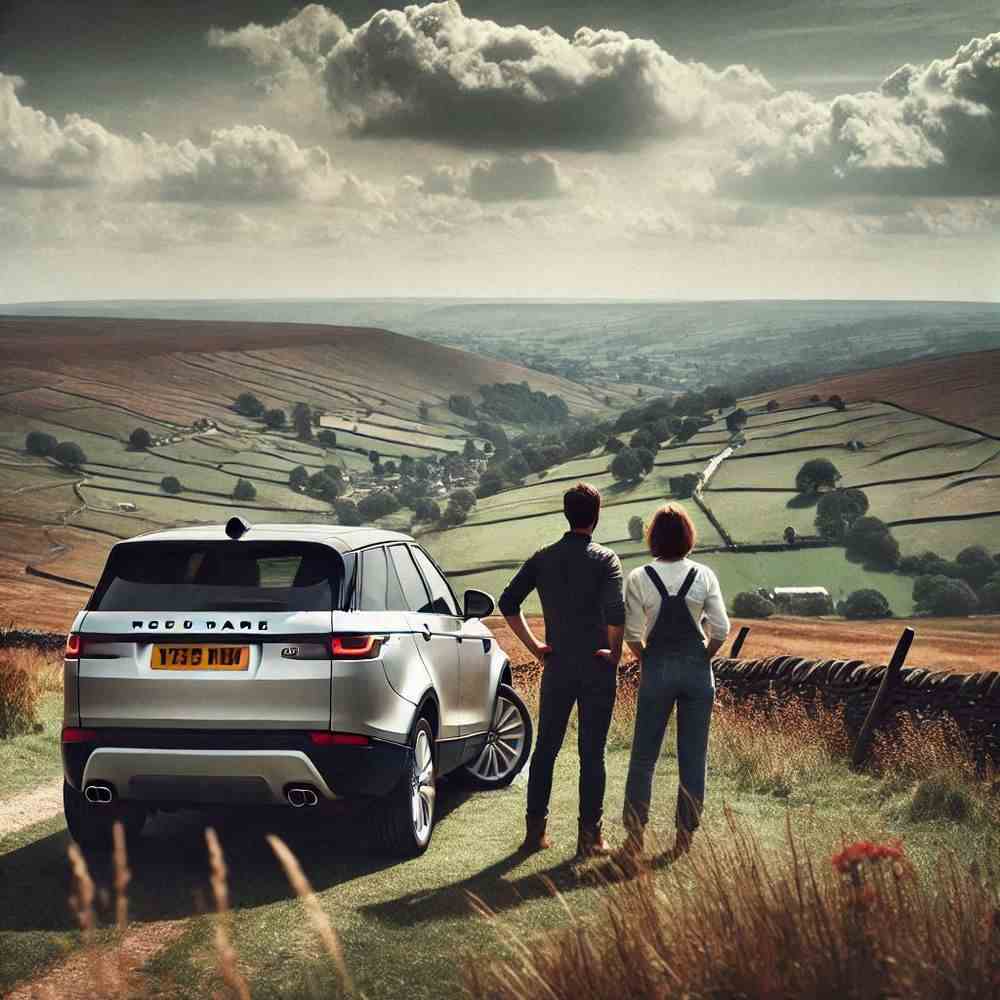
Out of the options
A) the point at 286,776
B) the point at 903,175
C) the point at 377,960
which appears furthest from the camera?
the point at 903,175

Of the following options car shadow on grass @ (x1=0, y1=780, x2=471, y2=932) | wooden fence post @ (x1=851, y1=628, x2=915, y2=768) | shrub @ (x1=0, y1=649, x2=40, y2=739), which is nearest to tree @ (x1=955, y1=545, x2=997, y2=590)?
wooden fence post @ (x1=851, y1=628, x2=915, y2=768)

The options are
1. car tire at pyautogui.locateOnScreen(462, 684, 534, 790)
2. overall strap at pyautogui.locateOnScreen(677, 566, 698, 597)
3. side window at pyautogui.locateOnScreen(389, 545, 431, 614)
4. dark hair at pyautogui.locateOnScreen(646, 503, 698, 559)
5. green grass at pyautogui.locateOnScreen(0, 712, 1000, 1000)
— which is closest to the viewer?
green grass at pyautogui.locateOnScreen(0, 712, 1000, 1000)

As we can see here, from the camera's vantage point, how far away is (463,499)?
114 metres

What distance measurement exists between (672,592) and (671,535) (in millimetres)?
311

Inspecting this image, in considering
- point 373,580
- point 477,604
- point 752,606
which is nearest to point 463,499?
point 752,606

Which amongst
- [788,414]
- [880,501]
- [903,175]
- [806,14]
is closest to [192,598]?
[880,501]

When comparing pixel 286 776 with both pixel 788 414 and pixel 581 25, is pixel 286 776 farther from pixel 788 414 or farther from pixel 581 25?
pixel 581 25

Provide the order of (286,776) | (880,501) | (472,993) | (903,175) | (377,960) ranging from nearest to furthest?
(472,993), (377,960), (286,776), (880,501), (903,175)

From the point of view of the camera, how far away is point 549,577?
7.89 m

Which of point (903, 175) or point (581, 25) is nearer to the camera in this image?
point (581, 25)

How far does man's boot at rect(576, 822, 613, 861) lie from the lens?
8.08 m

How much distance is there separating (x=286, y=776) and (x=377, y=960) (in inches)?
59.5

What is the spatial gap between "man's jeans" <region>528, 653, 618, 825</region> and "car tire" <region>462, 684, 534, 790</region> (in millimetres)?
2462

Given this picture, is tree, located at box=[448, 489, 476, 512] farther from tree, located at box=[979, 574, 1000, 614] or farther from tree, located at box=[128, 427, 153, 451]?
tree, located at box=[979, 574, 1000, 614]
